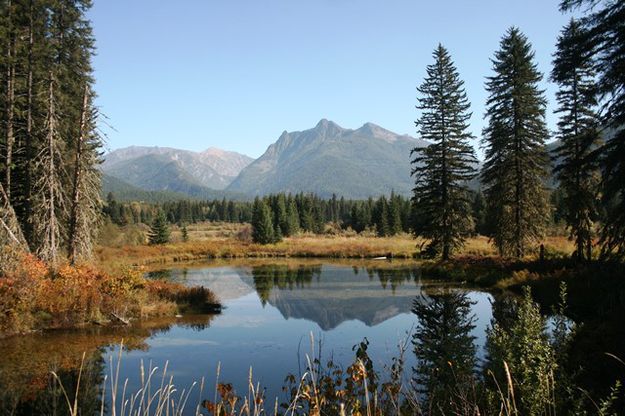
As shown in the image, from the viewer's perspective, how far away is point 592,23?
1404 centimetres

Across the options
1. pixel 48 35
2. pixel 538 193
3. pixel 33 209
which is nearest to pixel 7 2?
pixel 48 35

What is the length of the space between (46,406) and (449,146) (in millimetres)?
29327

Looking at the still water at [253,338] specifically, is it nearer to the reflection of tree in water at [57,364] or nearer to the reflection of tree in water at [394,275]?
the reflection of tree in water at [57,364]

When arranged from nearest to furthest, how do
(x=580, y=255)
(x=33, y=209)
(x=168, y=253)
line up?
(x=33, y=209), (x=580, y=255), (x=168, y=253)

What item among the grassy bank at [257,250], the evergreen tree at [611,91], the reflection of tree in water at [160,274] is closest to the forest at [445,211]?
the evergreen tree at [611,91]

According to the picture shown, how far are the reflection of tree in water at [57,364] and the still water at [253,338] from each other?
0.03 metres

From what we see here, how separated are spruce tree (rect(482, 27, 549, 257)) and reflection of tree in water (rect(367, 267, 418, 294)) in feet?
21.7

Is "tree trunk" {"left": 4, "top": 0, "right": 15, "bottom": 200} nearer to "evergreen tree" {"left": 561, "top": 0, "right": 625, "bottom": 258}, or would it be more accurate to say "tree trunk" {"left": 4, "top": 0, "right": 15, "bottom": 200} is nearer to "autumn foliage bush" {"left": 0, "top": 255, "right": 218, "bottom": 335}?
"autumn foliage bush" {"left": 0, "top": 255, "right": 218, "bottom": 335}

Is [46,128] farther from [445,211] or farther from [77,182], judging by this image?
[445,211]

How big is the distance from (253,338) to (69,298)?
749 centimetres

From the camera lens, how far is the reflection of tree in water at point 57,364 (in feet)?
32.2

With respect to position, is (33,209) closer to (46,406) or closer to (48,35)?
(48,35)

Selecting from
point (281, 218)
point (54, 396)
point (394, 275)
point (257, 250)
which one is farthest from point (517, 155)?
point (281, 218)

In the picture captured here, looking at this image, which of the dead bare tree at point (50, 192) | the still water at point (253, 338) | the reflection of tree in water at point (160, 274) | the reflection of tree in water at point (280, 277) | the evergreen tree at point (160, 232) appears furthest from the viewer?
the evergreen tree at point (160, 232)
